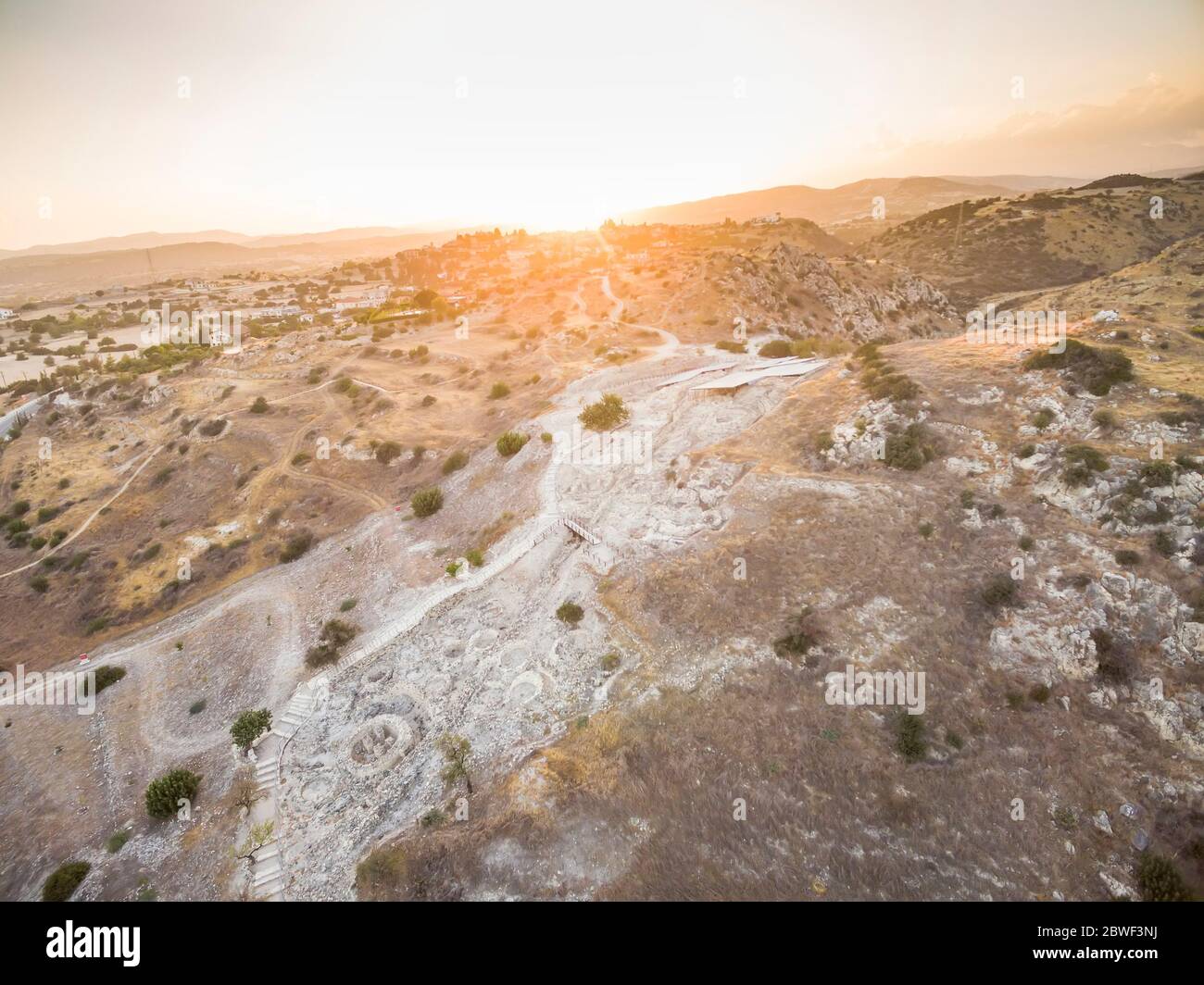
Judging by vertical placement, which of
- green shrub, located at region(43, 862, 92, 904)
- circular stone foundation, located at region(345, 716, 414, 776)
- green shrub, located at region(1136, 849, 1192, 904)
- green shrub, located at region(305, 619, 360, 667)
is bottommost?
green shrub, located at region(43, 862, 92, 904)

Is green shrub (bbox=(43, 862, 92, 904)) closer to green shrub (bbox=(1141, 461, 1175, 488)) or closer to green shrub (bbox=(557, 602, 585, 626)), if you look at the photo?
green shrub (bbox=(557, 602, 585, 626))

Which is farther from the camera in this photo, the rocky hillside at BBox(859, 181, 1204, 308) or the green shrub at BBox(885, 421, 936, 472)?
the rocky hillside at BBox(859, 181, 1204, 308)

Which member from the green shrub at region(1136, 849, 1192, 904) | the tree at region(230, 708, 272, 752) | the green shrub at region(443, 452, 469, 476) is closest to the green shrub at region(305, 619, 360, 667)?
the tree at region(230, 708, 272, 752)


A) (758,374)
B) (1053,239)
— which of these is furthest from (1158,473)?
(1053,239)

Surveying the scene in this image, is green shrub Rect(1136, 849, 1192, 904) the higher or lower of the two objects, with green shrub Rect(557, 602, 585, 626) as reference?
lower

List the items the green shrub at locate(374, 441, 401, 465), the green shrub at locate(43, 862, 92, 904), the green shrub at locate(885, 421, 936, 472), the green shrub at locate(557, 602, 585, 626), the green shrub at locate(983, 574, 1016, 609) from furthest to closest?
the green shrub at locate(374, 441, 401, 465) → the green shrub at locate(885, 421, 936, 472) → the green shrub at locate(557, 602, 585, 626) → the green shrub at locate(983, 574, 1016, 609) → the green shrub at locate(43, 862, 92, 904)
